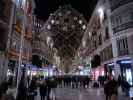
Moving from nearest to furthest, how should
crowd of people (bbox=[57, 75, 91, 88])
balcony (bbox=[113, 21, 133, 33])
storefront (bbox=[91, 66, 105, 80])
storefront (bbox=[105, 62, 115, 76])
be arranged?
balcony (bbox=[113, 21, 133, 33]), storefront (bbox=[105, 62, 115, 76]), crowd of people (bbox=[57, 75, 91, 88]), storefront (bbox=[91, 66, 105, 80])

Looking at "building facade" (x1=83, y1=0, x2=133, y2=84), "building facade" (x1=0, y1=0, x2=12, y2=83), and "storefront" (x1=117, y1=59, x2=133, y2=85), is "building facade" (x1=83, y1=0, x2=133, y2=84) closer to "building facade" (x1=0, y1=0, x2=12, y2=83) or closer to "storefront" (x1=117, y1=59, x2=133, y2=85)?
"storefront" (x1=117, y1=59, x2=133, y2=85)

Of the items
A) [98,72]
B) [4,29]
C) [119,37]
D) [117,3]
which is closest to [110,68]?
[119,37]

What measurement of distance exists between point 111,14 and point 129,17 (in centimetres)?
417

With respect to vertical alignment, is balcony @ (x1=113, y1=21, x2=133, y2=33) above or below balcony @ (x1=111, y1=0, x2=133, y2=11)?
below

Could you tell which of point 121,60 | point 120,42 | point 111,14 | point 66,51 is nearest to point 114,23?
point 111,14

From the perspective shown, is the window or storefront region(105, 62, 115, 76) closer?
the window

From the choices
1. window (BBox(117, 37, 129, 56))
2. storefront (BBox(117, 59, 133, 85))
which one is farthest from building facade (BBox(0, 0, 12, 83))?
storefront (BBox(117, 59, 133, 85))

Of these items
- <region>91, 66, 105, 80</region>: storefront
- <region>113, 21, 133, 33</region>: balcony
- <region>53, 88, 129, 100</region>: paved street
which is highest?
<region>113, 21, 133, 33</region>: balcony

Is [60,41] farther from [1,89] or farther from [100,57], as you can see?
[1,89]

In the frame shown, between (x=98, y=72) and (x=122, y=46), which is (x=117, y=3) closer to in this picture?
(x=122, y=46)

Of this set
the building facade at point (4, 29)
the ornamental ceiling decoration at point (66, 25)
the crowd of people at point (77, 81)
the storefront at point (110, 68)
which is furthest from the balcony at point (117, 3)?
the ornamental ceiling decoration at point (66, 25)

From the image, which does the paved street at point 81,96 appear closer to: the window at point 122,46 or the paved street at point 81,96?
the paved street at point 81,96

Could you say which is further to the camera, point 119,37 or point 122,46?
point 119,37

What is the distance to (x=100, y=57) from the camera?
126 ft
